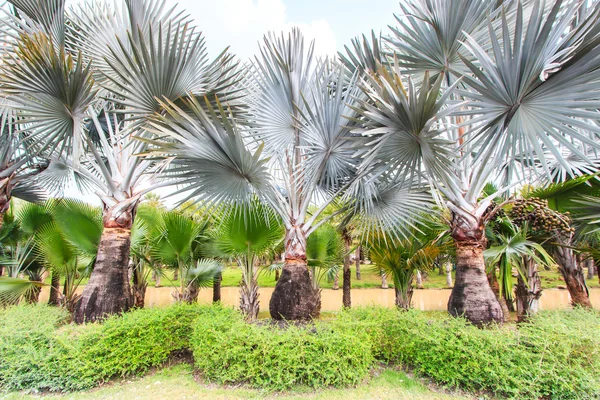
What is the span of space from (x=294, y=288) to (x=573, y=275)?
5.24 metres

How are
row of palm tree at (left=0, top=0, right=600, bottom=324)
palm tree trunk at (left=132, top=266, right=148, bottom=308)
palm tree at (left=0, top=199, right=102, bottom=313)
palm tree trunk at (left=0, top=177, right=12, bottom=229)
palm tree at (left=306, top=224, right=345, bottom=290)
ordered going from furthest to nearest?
palm tree at (left=306, top=224, right=345, bottom=290)
palm tree trunk at (left=132, top=266, right=148, bottom=308)
palm tree at (left=0, top=199, right=102, bottom=313)
palm tree trunk at (left=0, top=177, right=12, bottom=229)
row of palm tree at (left=0, top=0, right=600, bottom=324)

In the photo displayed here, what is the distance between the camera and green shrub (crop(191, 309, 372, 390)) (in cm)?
328

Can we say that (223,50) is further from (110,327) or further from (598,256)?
(598,256)

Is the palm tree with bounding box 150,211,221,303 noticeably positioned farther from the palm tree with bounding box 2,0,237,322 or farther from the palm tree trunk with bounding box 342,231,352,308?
the palm tree trunk with bounding box 342,231,352,308

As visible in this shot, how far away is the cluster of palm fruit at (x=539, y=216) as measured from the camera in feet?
14.2

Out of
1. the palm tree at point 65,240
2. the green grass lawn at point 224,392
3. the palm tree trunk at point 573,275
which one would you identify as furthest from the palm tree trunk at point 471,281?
the palm tree at point 65,240

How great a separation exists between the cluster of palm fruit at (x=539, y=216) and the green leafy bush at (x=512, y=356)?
130 centimetres

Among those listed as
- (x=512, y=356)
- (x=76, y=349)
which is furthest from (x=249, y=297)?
(x=512, y=356)

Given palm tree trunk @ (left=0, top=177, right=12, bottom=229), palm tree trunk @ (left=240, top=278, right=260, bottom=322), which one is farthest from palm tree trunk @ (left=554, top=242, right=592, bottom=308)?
palm tree trunk @ (left=0, top=177, right=12, bottom=229)

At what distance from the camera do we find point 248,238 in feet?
18.0

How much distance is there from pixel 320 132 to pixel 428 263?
3.45 meters

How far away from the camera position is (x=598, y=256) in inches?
183

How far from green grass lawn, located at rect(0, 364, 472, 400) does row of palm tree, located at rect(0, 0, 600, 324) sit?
1090 millimetres

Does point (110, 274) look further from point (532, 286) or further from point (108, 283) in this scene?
point (532, 286)
